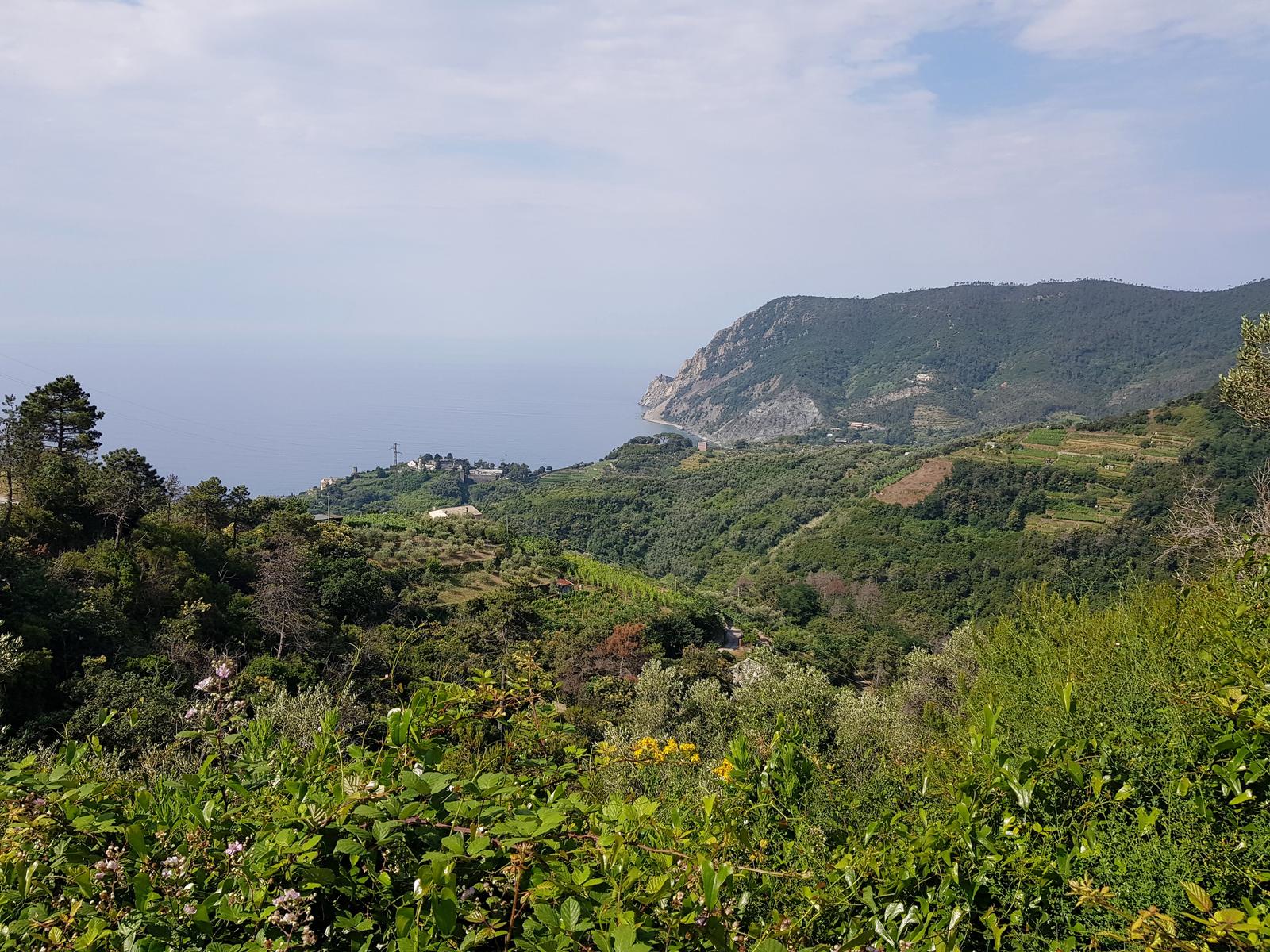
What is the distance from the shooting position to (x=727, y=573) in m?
53.9

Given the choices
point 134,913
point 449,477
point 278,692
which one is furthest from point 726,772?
point 449,477

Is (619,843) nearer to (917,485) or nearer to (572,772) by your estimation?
(572,772)

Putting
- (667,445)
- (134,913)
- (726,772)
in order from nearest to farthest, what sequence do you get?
1. (134,913)
2. (726,772)
3. (667,445)

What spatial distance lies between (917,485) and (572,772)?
6050cm

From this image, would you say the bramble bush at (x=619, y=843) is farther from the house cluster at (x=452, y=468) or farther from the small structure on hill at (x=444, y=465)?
the small structure on hill at (x=444, y=465)

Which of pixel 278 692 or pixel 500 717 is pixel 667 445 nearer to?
pixel 278 692

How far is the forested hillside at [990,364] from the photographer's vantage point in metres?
140

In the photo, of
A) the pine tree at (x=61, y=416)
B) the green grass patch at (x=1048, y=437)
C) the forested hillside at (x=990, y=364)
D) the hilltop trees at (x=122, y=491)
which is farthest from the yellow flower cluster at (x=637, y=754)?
the forested hillside at (x=990, y=364)

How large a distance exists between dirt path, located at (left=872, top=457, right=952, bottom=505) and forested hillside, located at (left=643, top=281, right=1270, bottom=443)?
8030 cm

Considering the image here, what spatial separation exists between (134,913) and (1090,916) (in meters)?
2.35

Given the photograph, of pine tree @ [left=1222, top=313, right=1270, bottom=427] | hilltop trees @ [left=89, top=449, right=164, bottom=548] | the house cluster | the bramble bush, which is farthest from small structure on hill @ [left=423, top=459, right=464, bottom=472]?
the bramble bush

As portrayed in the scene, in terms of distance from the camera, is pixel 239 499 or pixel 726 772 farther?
pixel 239 499

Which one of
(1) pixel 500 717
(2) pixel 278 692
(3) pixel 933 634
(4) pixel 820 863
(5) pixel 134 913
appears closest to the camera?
(5) pixel 134 913

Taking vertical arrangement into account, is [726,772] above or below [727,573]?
above
